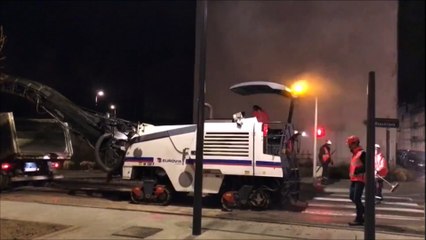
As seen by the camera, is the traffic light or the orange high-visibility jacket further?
the traffic light

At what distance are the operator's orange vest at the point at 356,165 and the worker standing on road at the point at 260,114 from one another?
4.65 ft

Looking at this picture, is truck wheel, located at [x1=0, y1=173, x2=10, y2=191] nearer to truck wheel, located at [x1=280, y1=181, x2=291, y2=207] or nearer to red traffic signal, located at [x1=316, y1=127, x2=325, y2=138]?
truck wheel, located at [x1=280, y1=181, x2=291, y2=207]

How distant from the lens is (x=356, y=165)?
786 centimetres

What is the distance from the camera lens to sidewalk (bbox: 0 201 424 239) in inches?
313

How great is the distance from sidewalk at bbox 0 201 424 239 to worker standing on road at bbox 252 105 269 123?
6.01ft

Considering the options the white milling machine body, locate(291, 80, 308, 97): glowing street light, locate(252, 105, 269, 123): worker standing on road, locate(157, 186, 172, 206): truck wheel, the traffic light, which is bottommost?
locate(157, 186, 172, 206): truck wheel

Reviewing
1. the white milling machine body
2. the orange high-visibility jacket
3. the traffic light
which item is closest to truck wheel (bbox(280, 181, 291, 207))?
the white milling machine body

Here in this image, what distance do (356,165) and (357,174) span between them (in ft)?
1.56

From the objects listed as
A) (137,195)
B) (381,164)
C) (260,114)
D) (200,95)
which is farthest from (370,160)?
(137,195)

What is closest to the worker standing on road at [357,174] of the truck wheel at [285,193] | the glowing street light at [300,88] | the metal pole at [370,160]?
the glowing street light at [300,88]

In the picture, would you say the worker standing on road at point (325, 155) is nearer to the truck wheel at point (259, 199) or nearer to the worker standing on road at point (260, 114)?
the worker standing on road at point (260, 114)

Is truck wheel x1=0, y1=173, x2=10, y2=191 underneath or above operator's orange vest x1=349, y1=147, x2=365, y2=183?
underneath

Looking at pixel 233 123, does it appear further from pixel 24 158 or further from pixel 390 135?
pixel 24 158

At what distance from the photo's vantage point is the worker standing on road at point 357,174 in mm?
6628
